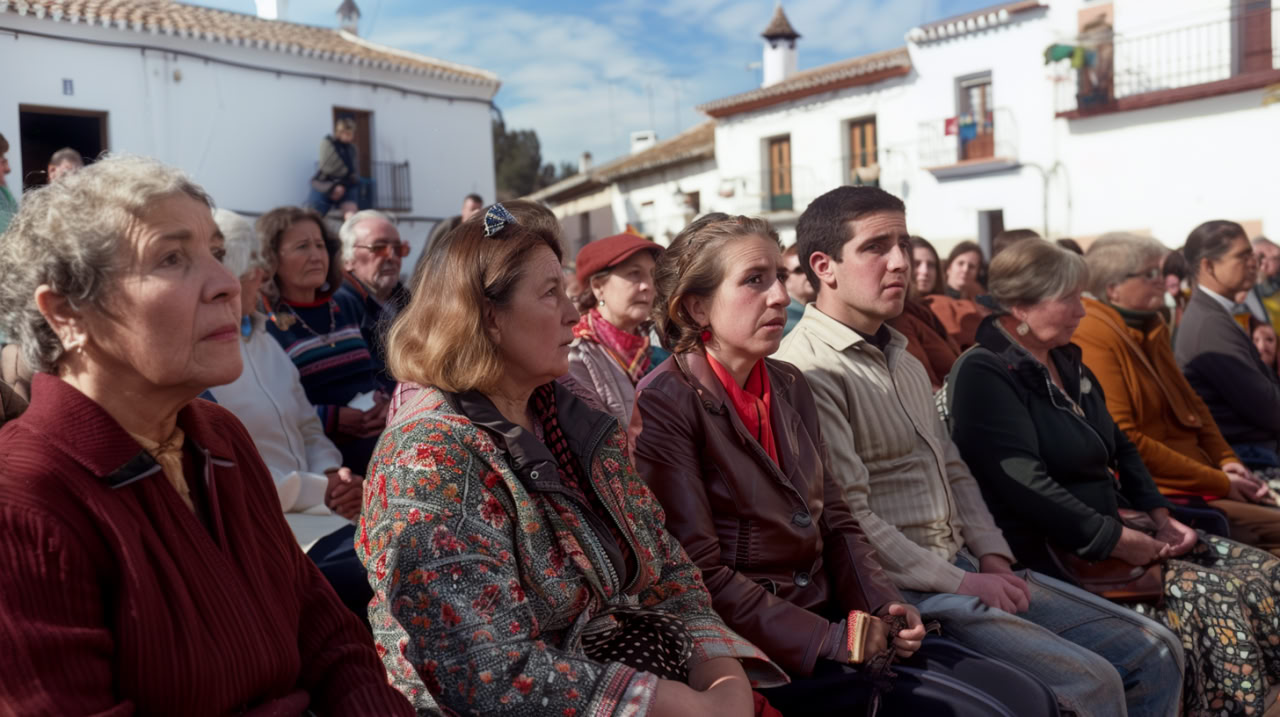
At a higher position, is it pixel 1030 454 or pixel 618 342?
pixel 618 342

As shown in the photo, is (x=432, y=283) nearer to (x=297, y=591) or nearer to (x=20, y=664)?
(x=297, y=591)

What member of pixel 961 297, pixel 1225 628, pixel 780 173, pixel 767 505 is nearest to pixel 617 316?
pixel 767 505

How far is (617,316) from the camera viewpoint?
4035 mm

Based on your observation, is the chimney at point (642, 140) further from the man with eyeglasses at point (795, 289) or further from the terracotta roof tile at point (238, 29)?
the man with eyeglasses at point (795, 289)

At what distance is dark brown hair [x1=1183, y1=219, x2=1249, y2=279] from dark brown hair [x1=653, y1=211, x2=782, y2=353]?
125 inches

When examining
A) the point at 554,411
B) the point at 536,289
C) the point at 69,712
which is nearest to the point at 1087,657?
the point at 554,411

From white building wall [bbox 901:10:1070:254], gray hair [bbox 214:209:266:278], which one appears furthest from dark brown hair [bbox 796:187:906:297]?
white building wall [bbox 901:10:1070:254]

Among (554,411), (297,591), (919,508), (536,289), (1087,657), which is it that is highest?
(536,289)

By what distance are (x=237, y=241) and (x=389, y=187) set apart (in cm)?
1569

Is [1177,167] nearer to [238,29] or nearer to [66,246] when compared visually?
[238,29]

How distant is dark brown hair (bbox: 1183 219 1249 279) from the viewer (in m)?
4.98

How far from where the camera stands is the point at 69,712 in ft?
4.31

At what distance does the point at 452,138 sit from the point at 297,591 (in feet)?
60.5

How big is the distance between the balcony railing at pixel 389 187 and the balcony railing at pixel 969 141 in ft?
33.7
